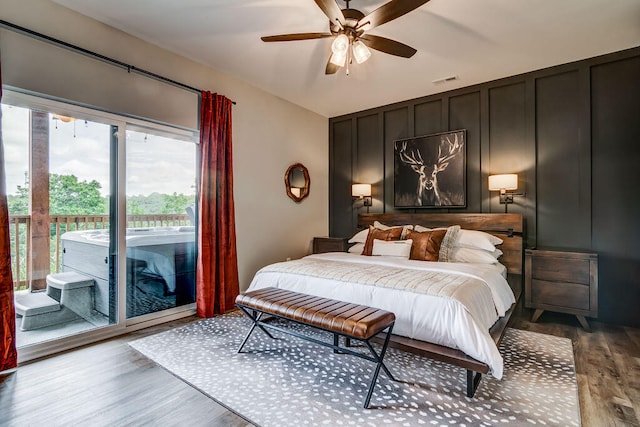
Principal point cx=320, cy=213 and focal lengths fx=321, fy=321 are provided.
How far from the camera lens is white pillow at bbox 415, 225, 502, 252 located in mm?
3522

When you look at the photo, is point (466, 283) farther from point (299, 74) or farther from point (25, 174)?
point (25, 174)

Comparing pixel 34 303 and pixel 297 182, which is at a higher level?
pixel 297 182

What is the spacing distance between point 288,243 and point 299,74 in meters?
2.35

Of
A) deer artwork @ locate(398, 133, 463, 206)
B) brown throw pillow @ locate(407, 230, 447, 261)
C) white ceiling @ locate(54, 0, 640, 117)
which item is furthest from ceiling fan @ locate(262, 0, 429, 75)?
deer artwork @ locate(398, 133, 463, 206)

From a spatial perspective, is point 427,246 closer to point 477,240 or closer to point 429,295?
point 477,240

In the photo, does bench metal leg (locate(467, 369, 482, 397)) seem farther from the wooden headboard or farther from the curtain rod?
the curtain rod

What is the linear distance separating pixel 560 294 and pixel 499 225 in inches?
36.9

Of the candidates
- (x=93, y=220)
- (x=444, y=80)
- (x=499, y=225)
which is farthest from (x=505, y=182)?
(x=93, y=220)

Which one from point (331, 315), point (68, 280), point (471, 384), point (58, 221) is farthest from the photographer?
point (68, 280)

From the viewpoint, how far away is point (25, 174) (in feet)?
8.39

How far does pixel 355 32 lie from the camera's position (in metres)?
2.44

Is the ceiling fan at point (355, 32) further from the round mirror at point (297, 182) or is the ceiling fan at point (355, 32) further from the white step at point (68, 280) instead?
the white step at point (68, 280)

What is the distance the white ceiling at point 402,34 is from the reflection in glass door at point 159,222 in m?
1.07

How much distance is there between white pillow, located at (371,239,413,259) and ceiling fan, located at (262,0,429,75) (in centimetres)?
193
